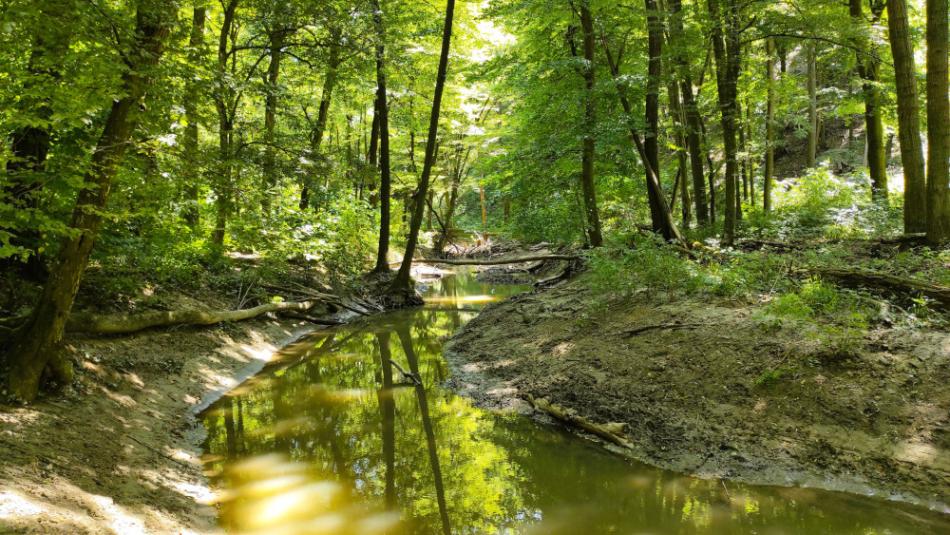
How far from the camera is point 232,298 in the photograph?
10930 mm

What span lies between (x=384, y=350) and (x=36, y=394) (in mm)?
6104

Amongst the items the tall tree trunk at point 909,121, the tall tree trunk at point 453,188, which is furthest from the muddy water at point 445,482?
the tall tree trunk at point 453,188

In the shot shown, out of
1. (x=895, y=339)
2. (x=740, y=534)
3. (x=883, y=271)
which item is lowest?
(x=740, y=534)

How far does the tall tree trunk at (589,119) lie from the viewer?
12133 mm

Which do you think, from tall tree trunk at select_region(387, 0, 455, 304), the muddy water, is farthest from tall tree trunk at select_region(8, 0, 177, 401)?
tall tree trunk at select_region(387, 0, 455, 304)

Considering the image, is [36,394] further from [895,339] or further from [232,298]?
[895,339]

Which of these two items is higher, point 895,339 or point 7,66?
point 7,66

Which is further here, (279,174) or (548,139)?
(548,139)

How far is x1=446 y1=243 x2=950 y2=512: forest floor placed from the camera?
4.52 m

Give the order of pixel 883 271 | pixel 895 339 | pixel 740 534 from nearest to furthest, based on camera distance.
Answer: pixel 740 534 < pixel 895 339 < pixel 883 271

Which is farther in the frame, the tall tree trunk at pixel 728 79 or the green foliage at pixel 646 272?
the tall tree trunk at pixel 728 79

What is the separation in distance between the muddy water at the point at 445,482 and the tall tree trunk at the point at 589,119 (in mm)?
7363

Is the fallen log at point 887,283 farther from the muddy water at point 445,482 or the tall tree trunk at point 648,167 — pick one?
the tall tree trunk at point 648,167

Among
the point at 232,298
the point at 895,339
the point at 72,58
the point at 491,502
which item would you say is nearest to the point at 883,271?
the point at 895,339
